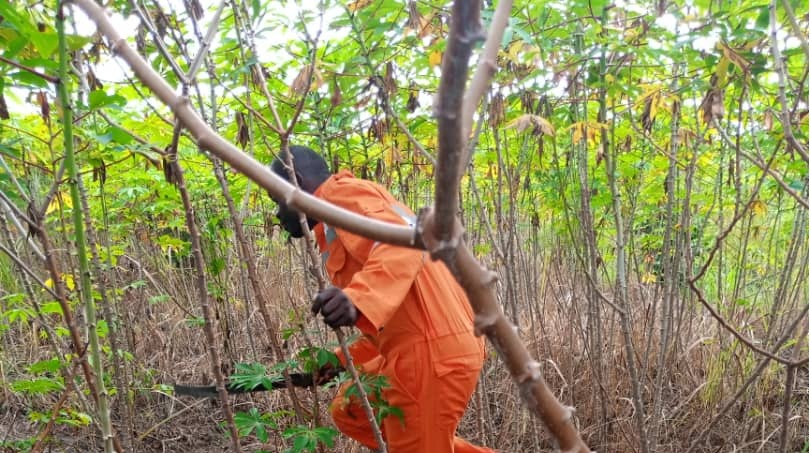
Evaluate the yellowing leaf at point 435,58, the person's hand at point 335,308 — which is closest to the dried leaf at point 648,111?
the yellowing leaf at point 435,58

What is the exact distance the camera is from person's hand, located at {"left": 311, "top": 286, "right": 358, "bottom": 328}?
1.56 m

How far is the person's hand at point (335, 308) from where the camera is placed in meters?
1.56

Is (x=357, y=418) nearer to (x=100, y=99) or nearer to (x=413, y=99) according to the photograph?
(x=413, y=99)

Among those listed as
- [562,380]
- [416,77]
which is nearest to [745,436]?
[562,380]

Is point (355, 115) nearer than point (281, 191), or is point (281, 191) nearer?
point (281, 191)

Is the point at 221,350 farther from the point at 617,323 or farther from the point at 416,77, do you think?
the point at 617,323

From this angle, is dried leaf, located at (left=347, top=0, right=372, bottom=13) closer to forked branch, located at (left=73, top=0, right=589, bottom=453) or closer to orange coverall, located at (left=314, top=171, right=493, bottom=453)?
orange coverall, located at (left=314, top=171, right=493, bottom=453)

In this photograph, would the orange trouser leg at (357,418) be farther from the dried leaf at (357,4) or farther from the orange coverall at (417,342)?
the dried leaf at (357,4)

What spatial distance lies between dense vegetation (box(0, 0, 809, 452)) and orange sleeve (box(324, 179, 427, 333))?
248 mm

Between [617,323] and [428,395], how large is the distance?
78.3 inches

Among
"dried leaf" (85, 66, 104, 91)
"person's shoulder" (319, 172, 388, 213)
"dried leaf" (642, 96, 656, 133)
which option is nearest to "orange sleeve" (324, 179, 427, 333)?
"person's shoulder" (319, 172, 388, 213)

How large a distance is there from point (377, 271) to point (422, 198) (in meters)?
2.98

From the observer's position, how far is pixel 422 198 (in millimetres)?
4656

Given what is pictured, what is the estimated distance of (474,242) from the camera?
13.4 feet
